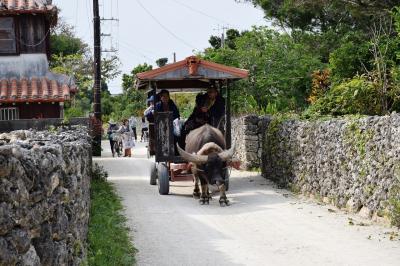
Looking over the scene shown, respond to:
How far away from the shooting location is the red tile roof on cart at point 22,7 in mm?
19264

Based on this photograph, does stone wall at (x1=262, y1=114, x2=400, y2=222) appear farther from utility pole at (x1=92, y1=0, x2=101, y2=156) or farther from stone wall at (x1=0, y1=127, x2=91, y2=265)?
utility pole at (x1=92, y1=0, x2=101, y2=156)

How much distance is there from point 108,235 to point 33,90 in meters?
10.6

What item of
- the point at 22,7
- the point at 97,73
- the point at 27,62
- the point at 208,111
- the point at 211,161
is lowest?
the point at 211,161

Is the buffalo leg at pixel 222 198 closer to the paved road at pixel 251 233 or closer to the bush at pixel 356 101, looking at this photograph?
the paved road at pixel 251 233

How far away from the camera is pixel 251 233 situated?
10359 mm

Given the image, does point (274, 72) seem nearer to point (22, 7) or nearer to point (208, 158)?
point (22, 7)

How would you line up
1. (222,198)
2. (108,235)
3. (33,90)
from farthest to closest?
1. (33,90)
2. (222,198)
3. (108,235)

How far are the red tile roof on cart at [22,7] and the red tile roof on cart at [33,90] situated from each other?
1.92 metres

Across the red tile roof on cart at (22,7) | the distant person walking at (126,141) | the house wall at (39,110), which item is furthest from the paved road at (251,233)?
the distant person walking at (126,141)

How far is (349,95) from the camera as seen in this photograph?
52.7 ft

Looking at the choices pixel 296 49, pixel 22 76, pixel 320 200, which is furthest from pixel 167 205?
pixel 296 49

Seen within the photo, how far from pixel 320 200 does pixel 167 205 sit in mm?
2885

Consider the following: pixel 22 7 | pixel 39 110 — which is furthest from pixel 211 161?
pixel 22 7

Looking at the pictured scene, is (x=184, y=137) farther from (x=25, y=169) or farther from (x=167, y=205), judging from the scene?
(x=25, y=169)
